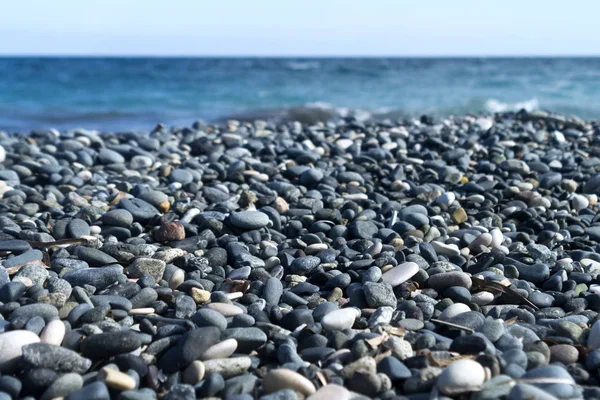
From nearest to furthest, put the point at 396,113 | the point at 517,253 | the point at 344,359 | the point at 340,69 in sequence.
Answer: the point at 344,359 → the point at 517,253 → the point at 396,113 → the point at 340,69

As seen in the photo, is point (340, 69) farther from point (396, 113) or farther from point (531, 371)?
point (531, 371)

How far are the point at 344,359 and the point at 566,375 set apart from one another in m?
0.59

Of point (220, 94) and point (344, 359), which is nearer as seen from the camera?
point (344, 359)

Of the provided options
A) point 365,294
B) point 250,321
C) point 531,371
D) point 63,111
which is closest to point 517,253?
point 365,294

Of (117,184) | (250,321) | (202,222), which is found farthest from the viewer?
(117,184)

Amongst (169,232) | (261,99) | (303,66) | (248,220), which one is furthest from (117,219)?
(303,66)

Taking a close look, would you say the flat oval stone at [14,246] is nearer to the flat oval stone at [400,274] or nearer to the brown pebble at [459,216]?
the flat oval stone at [400,274]

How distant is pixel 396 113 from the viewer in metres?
11.3

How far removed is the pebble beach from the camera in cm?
174

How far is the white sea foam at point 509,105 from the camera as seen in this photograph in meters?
12.5

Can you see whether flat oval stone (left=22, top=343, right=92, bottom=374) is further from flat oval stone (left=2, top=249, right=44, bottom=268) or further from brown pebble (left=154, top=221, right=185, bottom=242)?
brown pebble (left=154, top=221, right=185, bottom=242)

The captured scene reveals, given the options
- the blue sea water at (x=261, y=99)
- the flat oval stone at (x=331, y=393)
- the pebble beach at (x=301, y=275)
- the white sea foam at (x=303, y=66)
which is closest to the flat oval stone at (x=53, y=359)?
the pebble beach at (x=301, y=275)

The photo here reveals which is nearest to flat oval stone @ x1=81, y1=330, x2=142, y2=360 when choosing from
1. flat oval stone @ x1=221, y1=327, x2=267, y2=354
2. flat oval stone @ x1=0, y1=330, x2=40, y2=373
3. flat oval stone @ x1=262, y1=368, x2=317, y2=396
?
flat oval stone @ x1=0, y1=330, x2=40, y2=373

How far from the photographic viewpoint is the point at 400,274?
2.40 metres
